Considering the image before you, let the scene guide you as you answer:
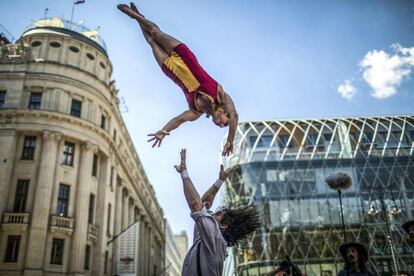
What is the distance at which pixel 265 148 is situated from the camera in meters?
42.2

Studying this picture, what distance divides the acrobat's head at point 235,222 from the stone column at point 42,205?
21590 millimetres

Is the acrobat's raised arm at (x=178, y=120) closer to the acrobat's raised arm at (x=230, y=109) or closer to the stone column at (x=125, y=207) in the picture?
the acrobat's raised arm at (x=230, y=109)

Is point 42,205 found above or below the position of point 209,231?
above

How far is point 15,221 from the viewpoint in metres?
23.2

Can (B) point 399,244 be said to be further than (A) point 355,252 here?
Yes

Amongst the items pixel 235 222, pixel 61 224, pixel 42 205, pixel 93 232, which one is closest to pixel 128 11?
pixel 235 222

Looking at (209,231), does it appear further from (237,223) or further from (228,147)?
(228,147)

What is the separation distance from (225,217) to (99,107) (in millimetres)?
27031

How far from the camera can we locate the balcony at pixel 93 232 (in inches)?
1030

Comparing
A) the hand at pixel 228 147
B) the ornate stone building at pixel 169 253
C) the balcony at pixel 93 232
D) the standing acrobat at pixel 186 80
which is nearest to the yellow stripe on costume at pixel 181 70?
the standing acrobat at pixel 186 80

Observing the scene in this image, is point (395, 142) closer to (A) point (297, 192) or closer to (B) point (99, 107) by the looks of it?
(A) point (297, 192)

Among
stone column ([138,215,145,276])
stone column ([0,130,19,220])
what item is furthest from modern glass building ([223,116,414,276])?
stone column ([0,130,19,220])

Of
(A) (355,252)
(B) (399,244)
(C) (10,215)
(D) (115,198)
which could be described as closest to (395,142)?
(B) (399,244)

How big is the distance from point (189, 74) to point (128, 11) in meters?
1.29
